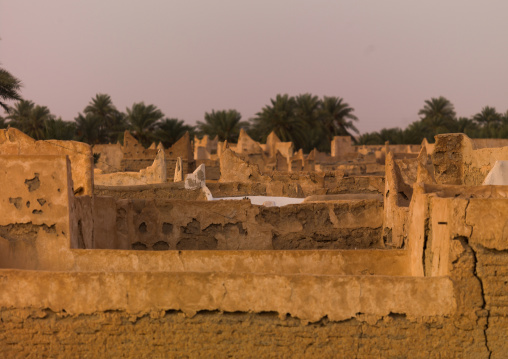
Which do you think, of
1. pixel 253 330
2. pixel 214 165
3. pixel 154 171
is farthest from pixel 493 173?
pixel 214 165

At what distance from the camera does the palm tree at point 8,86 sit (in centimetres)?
2019

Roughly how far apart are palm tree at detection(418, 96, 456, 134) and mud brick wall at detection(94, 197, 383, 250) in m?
39.4

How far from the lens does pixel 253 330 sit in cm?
494

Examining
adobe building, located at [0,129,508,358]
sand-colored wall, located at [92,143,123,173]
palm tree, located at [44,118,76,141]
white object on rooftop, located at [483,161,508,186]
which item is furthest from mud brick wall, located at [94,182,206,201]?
sand-colored wall, located at [92,143,123,173]

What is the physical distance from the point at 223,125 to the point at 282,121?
4.57m

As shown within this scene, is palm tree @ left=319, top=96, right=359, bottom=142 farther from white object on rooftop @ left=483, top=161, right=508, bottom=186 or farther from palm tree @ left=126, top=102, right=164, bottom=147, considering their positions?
white object on rooftop @ left=483, top=161, right=508, bottom=186

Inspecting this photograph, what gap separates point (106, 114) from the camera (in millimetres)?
46344

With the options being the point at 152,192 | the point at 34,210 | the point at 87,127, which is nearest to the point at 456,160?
the point at 34,210

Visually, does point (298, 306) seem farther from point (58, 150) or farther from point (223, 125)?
point (223, 125)

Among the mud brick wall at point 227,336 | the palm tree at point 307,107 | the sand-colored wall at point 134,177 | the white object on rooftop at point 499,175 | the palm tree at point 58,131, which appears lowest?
the mud brick wall at point 227,336

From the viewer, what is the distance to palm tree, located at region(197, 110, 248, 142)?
43781mm

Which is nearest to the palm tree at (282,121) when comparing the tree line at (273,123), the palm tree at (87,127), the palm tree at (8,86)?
the tree line at (273,123)

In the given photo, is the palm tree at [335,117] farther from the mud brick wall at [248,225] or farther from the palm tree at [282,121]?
the mud brick wall at [248,225]

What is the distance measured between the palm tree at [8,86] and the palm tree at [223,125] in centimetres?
2320
